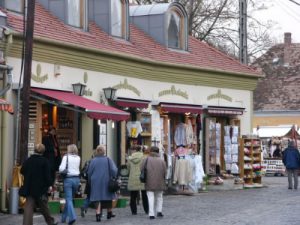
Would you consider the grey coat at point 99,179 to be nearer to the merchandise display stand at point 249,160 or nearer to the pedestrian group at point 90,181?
the pedestrian group at point 90,181

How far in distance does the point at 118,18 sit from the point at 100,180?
8.81 meters

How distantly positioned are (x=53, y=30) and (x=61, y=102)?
97.5 inches

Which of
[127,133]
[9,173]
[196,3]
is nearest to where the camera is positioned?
[9,173]

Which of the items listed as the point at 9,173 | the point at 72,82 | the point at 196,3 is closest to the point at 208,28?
the point at 196,3

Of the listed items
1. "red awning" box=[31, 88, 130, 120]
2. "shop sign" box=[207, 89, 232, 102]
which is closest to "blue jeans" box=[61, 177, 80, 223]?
"red awning" box=[31, 88, 130, 120]

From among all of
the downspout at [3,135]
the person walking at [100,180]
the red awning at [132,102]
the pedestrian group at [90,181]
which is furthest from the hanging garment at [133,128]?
the person walking at [100,180]

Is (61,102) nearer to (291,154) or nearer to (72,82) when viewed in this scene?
(72,82)

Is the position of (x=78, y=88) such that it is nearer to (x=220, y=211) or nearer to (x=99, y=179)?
(x=99, y=179)

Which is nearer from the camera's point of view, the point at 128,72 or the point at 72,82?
the point at 72,82

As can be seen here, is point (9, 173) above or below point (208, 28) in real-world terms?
below

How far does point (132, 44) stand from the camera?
86.4 feet

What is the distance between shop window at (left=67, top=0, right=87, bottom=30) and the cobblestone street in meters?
5.56

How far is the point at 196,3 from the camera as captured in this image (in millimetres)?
43062

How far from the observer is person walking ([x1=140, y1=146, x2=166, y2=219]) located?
18766 mm
